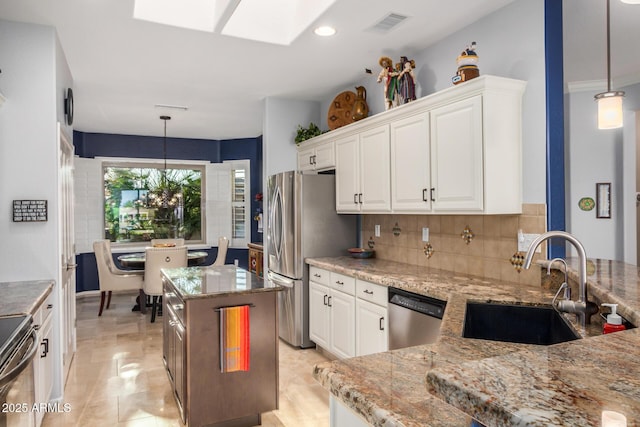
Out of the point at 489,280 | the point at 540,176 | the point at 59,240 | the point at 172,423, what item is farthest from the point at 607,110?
the point at 59,240

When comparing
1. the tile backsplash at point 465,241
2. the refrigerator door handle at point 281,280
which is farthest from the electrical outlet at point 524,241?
the refrigerator door handle at point 281,280

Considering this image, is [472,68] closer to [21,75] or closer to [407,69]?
[407,69]

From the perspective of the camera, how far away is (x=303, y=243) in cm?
424

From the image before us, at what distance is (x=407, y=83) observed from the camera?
342 centimetres

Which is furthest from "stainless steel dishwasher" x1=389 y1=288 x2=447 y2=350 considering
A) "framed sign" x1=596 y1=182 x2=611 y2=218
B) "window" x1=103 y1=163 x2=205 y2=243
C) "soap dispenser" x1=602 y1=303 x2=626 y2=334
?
"window" x1=103 y1=163 x2=205 y2=243

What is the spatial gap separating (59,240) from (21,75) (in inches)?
43.6

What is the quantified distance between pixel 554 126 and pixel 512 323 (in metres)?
1.20

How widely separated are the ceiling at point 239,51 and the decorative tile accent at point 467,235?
147 centimetres

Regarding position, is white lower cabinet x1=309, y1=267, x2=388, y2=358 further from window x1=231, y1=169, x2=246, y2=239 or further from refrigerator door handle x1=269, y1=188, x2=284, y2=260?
window x1=231, y1=169, x2=246, y2=239

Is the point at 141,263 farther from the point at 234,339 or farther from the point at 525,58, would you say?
the point at 525,58

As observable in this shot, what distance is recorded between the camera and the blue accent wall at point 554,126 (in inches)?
102

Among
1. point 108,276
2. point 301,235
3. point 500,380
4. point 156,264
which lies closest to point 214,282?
point 301,235

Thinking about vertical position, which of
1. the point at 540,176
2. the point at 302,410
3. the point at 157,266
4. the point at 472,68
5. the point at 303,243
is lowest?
the point at 302,410

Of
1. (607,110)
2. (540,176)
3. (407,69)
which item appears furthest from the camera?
(407,69)
